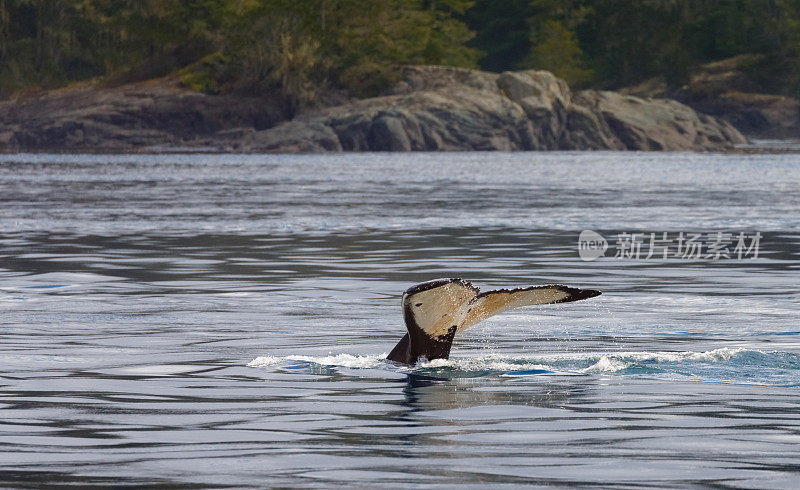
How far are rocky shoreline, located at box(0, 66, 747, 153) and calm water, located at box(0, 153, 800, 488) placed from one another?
64237 mm

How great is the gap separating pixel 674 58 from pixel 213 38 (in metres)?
41.4

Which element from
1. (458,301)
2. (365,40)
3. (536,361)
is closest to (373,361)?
(536,361)

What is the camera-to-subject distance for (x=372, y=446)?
29.2 feet

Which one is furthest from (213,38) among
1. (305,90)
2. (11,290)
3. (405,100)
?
(11,290)

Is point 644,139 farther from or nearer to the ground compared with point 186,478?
nearer to the ground

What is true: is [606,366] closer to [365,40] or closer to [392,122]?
[392,122]

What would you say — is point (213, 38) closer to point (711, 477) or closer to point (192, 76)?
point (192, 76)

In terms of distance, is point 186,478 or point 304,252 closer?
point 186,478

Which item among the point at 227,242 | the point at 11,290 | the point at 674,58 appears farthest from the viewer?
the point at 674,58

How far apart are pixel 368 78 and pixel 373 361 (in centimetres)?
9403

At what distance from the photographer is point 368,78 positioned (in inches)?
4156

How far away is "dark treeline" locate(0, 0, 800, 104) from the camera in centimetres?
10519

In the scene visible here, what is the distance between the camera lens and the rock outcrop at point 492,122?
95.1 meters

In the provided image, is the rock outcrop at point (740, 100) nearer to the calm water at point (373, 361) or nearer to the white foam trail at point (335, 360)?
the calm water at point (373, 361)
